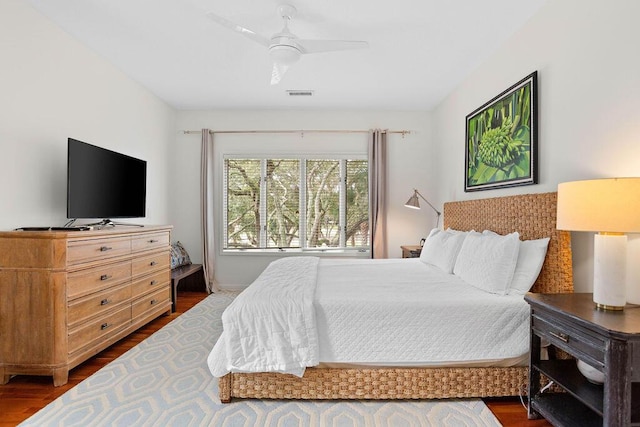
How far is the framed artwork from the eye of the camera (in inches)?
102

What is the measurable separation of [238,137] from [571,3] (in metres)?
3.90

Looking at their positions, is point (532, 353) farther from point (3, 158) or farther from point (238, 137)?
point (238, 137)

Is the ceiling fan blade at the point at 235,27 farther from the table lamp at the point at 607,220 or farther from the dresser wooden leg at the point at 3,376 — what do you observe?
the dresser wooden leg at the point at 3,376

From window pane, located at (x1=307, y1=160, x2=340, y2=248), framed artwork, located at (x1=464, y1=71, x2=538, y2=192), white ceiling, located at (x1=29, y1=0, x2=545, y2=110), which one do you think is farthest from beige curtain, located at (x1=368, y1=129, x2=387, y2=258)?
framed artwork, located at (x1=464, y1=71, x2=538, y2=192)

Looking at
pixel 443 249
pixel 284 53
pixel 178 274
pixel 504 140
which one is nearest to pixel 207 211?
pixel 178 274

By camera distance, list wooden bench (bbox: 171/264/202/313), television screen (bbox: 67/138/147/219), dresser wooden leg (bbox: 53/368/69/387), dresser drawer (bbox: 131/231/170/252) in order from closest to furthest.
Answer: dresser wooden leg (bbox: 53/368/69/387)
television screen (bbox: 67/138/147/219)
dresser drawer (bbox: 131/231/170/252)
wooden bench (bbox: 171/264/202/313)

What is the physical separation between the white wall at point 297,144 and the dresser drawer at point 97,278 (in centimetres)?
200

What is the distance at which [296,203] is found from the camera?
502 centimetres

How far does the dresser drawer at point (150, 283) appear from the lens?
3.16 m

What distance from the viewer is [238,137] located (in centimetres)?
497

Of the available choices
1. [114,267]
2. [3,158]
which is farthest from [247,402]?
[3,158]

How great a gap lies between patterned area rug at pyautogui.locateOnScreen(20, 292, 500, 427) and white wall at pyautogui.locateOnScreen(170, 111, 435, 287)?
2.65 metres

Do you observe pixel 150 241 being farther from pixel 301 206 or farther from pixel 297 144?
pixel 297 144

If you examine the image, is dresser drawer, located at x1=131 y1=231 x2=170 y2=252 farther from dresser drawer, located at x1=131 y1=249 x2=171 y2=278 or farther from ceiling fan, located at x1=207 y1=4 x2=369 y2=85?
ceiling fan, located at x1=207 y1=4 x2=369 y2=85
